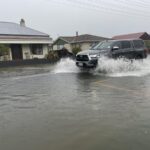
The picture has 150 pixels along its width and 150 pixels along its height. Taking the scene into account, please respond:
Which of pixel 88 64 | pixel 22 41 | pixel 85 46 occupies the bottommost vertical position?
pixel 88 64

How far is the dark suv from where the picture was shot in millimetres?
15953

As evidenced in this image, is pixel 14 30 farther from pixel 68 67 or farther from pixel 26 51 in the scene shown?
pixel 68 67

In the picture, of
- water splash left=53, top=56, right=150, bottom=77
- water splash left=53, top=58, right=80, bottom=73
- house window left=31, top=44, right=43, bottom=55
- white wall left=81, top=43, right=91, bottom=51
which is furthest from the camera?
white wall left=81, top=43, right=91, bottom=51

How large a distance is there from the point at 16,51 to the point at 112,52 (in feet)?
70.0

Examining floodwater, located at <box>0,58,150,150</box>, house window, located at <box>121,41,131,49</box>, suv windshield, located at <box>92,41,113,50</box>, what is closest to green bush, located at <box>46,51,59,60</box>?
house window, located at <box>121,41,131,49</box>

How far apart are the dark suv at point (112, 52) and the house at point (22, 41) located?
1827cm

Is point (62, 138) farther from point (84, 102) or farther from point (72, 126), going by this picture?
point (84, 102)

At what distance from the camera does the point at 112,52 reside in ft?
53.8

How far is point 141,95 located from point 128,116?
7.99 ft

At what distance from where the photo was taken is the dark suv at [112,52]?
16.0 metres

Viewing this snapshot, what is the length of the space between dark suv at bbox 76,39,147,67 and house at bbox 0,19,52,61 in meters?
18.3

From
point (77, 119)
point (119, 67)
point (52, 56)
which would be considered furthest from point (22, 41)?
point (77, 119)

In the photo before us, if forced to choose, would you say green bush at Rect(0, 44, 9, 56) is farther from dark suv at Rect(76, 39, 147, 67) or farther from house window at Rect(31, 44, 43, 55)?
dark suv at Rect(76, 39, 147, 67)

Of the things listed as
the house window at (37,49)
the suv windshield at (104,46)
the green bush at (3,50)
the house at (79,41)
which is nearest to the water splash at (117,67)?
the suv windshield at (104,46)
